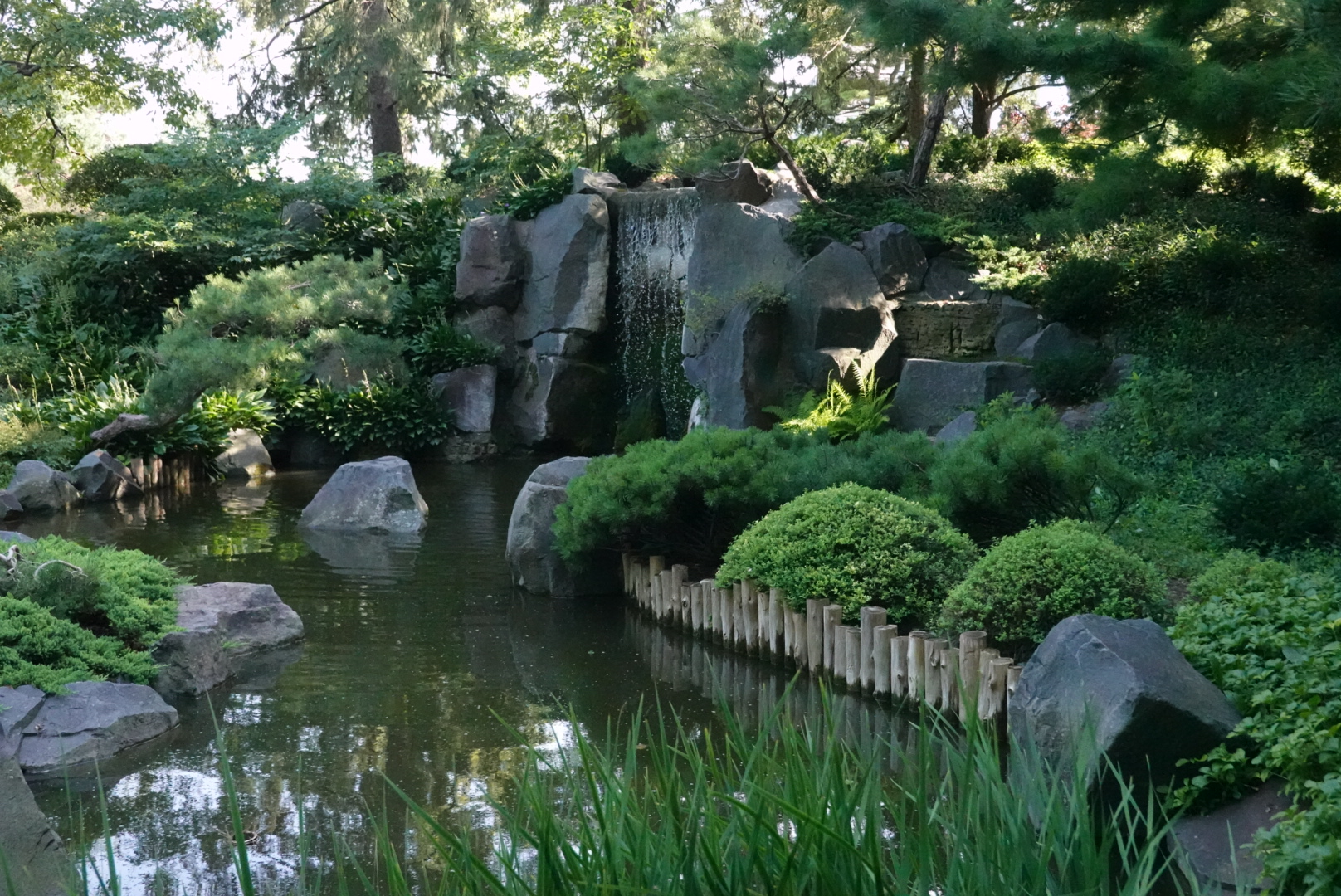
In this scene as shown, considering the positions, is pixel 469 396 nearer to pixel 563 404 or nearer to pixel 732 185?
pixel 563 404

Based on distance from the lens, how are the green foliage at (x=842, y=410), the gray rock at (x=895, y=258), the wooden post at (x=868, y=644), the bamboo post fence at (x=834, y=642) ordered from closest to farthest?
the bamboo post fence at (x=834, y=642)
the wooden post at (x=868, y=644)
the green foliage at (x=842, y=410)
the gray rock at (x=895, y=258)

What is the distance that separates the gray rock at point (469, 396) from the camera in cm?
1705

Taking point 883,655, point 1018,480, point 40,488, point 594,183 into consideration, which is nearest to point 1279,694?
point 883,655

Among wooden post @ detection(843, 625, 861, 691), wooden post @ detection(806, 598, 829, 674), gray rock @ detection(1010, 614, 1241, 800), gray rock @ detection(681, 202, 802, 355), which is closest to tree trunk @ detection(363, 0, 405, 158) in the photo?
gray rock @ detection(681, 202, 802, 355)

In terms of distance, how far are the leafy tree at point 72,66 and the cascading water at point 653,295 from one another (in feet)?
34.0

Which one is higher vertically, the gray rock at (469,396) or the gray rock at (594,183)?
the gray rock at (594,183)

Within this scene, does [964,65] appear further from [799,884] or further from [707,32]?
[799,884]

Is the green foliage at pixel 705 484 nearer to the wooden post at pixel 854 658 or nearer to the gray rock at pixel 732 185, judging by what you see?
the wooden post at pixel 854 658

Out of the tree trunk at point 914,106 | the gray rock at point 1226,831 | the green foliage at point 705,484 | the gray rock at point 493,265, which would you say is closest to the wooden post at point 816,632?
the green foliage at point 705,484

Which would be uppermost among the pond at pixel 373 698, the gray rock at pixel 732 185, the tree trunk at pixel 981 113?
the tree trunk at pixel 981 113

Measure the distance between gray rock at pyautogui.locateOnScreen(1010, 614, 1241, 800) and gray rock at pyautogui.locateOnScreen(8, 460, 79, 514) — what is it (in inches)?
409

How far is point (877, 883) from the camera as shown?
75.0 inches

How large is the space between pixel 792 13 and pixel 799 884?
676 inches

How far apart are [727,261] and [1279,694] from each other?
413 inches
